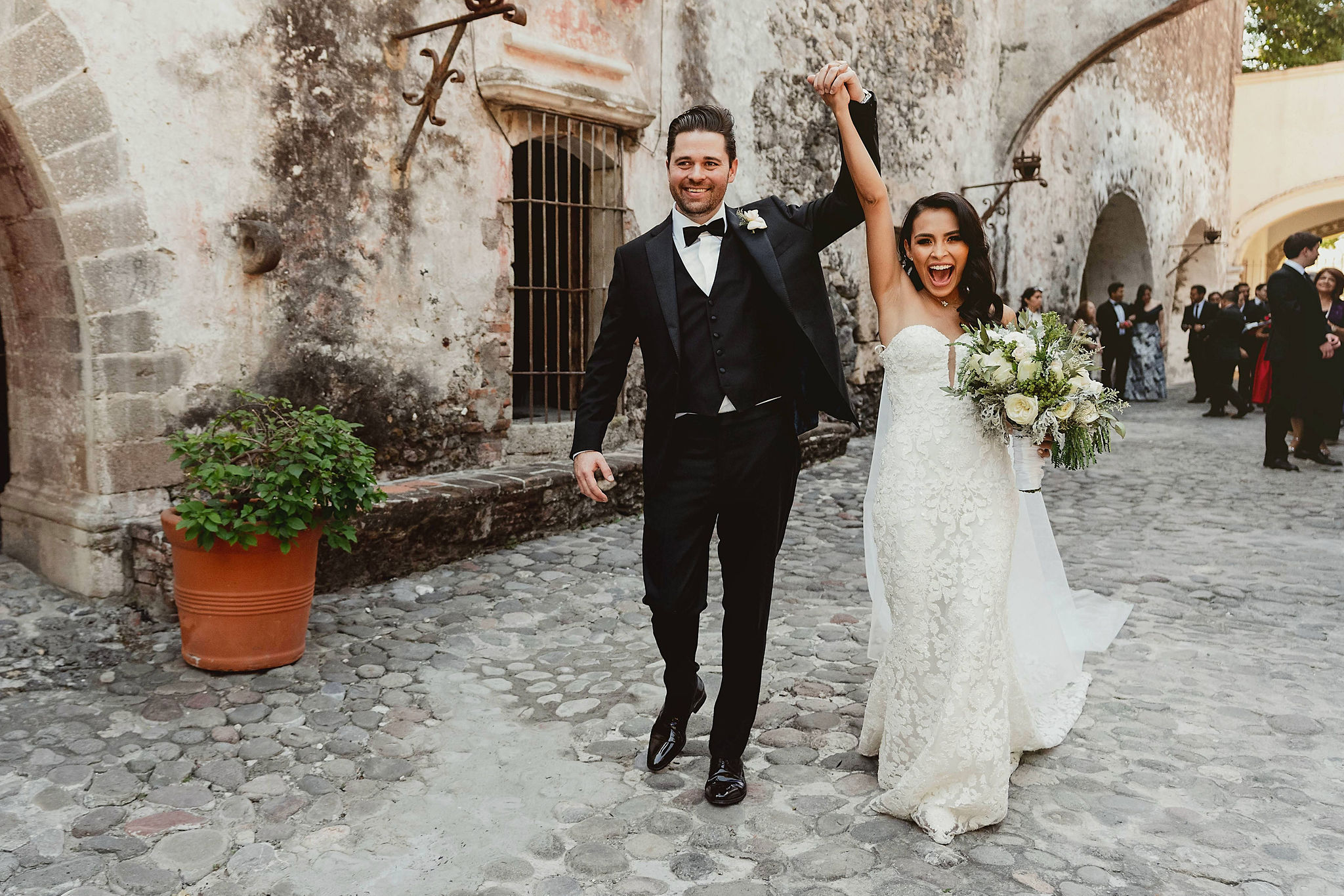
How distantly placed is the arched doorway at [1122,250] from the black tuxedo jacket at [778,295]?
16882mm

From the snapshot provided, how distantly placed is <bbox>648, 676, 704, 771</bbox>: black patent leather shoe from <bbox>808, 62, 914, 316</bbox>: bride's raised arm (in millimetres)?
1339

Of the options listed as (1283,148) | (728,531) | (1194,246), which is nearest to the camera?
(728,531)

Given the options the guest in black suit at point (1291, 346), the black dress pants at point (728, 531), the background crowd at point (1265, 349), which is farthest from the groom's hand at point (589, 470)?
the guest in black suit at point (1291, 346)

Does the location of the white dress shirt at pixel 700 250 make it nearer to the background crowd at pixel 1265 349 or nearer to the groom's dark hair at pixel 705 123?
the groom's dark hair at pixel 705 123

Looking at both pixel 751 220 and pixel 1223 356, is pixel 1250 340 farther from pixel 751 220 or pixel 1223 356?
pixel 751 220

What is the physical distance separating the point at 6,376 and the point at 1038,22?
10.8 m

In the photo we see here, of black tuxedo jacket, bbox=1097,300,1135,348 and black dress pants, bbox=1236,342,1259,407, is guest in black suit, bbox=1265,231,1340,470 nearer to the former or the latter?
black dress pants, bbox=1236,342,1259,407

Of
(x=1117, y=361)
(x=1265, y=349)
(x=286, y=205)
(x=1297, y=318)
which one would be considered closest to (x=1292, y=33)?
(x=1117, y=361)

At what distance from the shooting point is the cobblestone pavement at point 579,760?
2678 mm

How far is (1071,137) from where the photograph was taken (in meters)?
15.0

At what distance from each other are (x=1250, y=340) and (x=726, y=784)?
11.7m

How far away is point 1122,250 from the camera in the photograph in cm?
1891

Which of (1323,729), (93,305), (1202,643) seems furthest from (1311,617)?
(93,305)

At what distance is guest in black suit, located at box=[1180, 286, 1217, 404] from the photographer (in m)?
14.9
